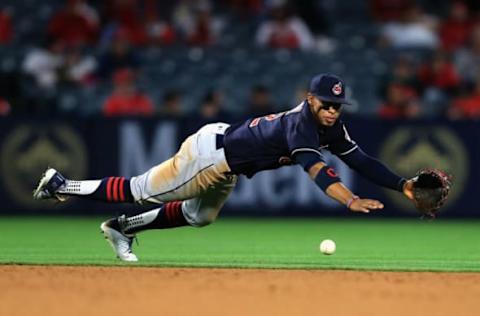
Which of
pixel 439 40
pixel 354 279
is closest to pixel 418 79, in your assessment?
pixel 439 40

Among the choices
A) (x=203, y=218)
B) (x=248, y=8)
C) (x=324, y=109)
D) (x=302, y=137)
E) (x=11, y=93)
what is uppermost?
(x=248, y=8)

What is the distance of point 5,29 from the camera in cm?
1883

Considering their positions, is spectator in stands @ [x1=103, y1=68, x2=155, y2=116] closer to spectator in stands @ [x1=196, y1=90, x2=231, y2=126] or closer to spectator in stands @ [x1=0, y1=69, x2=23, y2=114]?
spectator in stands @ [x1=196, y1=90, x2=231, y2=126]

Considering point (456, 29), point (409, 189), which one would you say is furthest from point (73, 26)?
point (409, 189)

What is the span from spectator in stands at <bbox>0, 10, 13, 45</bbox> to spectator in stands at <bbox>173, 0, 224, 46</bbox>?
105 inches

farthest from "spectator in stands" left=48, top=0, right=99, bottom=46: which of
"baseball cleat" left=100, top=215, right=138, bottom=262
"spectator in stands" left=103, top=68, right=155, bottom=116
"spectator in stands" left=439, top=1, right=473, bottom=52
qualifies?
"baseball cleat" left=100, top=215, right=138, bottom=262

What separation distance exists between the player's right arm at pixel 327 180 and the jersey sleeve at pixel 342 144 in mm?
681

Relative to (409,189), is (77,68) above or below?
above

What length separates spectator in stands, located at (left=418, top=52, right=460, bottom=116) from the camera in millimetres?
17844

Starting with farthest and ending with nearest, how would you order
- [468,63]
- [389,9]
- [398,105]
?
[389,9]
[468,63]
[398,105]

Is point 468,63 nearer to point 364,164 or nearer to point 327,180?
point 364,164

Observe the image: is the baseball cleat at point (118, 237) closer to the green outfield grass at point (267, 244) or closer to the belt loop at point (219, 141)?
the green outfield grass at point (267, 244)

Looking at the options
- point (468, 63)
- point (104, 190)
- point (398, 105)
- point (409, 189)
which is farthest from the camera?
point (468, 63)

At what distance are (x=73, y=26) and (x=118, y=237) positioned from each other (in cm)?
890
